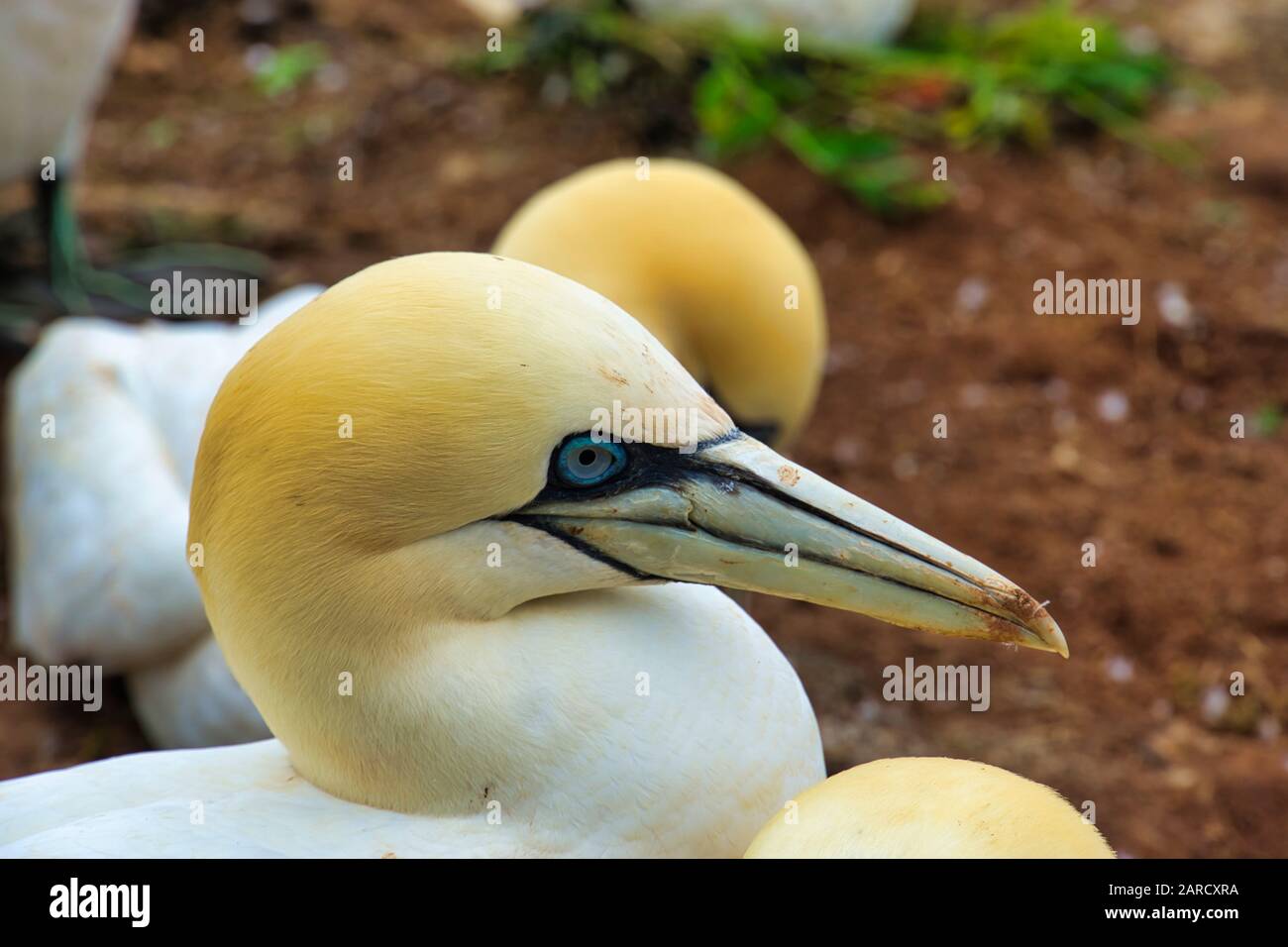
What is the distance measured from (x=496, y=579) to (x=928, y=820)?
0.72 m

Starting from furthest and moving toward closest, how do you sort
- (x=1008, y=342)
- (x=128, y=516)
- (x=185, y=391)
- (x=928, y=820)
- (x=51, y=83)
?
(x=1008, y=342) < (x=51, y=83) < (x=185, y=391) < (x=128, y=516) < (x=928, y=820)

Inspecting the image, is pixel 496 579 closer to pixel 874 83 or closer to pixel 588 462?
pixel 588 462

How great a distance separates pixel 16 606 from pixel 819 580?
3.07 meters

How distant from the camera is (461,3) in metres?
7.90

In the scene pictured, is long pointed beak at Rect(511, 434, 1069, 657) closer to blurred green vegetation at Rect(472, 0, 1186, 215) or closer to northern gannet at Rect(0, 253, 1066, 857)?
northern gannet at Rect(0, 253, 1066, 857)

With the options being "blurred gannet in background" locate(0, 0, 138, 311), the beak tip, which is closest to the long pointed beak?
the beak tip

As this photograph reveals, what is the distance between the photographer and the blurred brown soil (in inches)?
162

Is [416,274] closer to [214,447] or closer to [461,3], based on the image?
[214,447]

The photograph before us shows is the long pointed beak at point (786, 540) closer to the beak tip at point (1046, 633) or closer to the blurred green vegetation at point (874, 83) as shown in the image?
the beak tip at point (1046, 633)

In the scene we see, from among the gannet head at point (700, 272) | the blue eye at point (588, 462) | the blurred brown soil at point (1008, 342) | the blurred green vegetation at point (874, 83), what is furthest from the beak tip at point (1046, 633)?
the blurred green vegetation at point (874, 83)

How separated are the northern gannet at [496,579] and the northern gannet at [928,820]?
21 centimetres

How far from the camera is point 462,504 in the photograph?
218cm

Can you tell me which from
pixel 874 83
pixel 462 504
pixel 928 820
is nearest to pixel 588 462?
pixel 462 504
